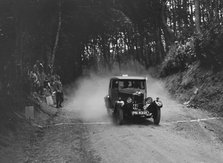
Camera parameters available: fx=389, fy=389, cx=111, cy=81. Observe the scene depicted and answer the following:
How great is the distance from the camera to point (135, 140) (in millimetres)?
12789

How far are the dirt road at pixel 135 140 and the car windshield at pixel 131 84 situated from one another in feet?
5.66

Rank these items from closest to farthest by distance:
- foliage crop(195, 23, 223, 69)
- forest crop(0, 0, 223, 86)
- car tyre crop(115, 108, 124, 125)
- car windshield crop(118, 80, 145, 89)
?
car tyre crop(115, 108, 124, 125)
forest crop(0, 0, 223, 86)
car windshield crop(118, 80, 145, 89)
foliage crop(195, 23, 223, 69)

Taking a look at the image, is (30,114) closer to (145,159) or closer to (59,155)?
(59,155)

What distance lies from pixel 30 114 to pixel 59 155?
6272mm

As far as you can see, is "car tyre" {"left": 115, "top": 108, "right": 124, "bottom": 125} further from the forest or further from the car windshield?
the forest

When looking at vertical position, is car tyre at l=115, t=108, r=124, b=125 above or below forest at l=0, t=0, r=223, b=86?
below

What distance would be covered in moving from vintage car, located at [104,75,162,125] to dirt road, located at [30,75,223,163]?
46 centimetres

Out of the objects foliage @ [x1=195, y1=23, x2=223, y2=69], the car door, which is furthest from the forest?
the car door

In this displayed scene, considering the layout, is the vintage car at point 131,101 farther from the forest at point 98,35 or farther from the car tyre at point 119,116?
the forest at point 98,35

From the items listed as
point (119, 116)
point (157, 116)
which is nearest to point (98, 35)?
point (119, 116)

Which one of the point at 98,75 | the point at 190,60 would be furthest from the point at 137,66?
the point at 190,60

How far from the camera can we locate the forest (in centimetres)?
1738

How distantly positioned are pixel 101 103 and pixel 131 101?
9.57 metres

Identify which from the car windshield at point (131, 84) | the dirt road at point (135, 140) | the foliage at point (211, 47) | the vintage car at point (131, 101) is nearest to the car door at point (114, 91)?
the vintage car at point (131, 101)
